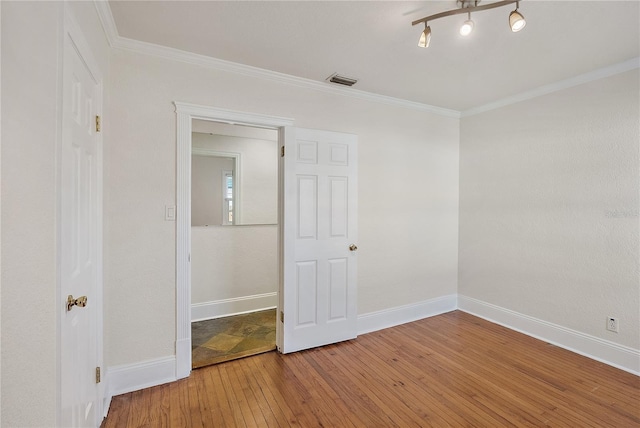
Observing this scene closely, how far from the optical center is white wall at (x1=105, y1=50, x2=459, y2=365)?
2182mm

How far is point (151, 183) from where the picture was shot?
2.27m

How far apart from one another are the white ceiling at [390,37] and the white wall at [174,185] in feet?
0.87

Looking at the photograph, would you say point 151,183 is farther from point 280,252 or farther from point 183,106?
point 280,252

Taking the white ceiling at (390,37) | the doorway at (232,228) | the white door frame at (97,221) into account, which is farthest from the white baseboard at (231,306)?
the white ceiling at (390,37)

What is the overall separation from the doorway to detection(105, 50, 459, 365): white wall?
1096 millimetres

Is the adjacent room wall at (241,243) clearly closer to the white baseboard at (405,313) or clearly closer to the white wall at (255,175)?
the white wall at (255,175)

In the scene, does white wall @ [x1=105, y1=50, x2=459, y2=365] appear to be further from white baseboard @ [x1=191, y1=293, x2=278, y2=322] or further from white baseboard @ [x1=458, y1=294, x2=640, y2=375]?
white baseboard @ [x1=191, y1=293, x2=278, y2=322]

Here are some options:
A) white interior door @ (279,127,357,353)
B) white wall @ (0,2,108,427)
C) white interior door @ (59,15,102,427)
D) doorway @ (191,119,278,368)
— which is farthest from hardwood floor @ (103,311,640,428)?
white wall @ (0,2,108,427)

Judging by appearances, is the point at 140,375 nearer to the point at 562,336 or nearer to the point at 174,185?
the point at 174,185

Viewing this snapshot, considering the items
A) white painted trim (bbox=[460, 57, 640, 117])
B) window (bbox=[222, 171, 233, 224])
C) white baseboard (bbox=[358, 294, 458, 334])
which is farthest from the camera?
window (bbox=[222, 171, 233, 224])

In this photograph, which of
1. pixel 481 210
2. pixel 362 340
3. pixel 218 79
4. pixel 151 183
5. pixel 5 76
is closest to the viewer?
pixel 5 76

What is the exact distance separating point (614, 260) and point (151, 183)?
13.2ft

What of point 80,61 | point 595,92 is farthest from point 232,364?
point 595,92

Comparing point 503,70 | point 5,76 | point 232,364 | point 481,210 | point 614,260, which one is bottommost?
point 232,364
